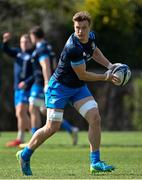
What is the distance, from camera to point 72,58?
994 cm

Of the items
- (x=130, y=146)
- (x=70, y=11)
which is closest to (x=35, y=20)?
(x=70, y=11)

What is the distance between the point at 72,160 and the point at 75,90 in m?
2.43

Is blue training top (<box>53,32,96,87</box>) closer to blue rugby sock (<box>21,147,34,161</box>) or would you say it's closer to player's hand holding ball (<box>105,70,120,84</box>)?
player's hand holding ball (<box>105,70,120,84</box>)

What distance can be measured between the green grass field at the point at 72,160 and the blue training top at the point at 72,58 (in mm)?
1179

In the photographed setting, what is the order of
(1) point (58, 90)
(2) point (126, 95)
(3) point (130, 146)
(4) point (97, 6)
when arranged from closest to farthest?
(1) point (58, 90), (3) point (130, 146), (2) point (126, 95), (4) point (97, 6)

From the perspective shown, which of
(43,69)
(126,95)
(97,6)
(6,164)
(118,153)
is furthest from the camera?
(97,6)

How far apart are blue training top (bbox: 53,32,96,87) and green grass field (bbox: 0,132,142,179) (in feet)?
3.87

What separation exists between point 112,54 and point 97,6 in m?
2.07

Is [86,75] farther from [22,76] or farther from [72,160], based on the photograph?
[22,76]

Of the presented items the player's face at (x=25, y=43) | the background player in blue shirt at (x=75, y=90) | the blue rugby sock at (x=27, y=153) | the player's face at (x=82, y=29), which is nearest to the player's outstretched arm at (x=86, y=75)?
the background player in blue shirt at (x=75, y=90)

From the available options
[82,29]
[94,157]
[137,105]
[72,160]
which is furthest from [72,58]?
[137,105]

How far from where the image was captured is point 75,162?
39.6ft

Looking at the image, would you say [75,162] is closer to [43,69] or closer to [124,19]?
[43,69]

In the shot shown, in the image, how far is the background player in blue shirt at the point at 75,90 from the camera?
32.6ft
